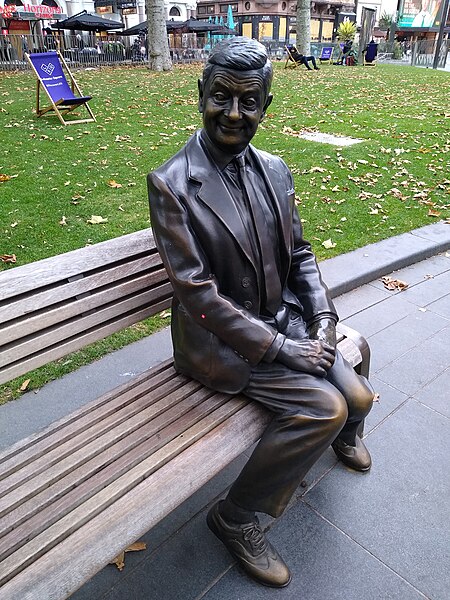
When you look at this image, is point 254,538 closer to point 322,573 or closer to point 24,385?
point 322,573

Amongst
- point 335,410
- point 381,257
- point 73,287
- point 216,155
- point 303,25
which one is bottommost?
point 381,257

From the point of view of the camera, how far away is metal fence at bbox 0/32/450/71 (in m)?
22.9

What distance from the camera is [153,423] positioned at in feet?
6.72

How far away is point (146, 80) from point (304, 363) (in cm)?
1658

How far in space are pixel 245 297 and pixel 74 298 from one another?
2.65 ft

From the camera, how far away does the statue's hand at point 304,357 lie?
2055 millimetres

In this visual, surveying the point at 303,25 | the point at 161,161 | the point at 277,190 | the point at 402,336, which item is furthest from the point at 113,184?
the point at 303,25

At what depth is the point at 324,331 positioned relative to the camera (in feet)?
7.43

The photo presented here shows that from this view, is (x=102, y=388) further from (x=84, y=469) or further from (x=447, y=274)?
(x=447, y=274)

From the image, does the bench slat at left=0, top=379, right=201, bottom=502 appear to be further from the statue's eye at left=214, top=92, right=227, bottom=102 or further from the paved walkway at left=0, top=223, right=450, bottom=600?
the statue's eye at left=214, top=92, right=227, bottom=102

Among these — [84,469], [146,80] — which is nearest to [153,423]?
[84,469]

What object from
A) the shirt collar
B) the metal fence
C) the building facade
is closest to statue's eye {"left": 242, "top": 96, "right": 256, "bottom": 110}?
the shirt collar

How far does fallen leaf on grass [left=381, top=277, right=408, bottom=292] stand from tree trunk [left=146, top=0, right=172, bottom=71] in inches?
624

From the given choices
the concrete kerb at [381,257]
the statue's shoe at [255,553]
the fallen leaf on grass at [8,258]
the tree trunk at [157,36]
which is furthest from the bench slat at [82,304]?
the tree trunk at [157,36]
